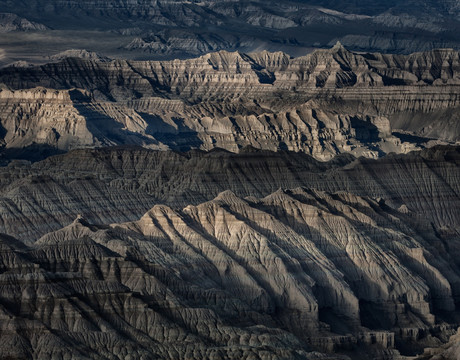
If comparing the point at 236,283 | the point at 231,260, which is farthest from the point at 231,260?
the point at 236,283

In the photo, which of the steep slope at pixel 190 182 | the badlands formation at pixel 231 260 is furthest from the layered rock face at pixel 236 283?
the steep slope at pixel 190 182

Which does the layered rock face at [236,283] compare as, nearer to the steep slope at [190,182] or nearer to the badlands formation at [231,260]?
the badlands formation at [231,260]

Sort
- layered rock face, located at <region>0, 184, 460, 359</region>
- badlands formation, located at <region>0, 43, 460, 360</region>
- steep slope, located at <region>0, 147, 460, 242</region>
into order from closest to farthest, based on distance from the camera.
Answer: layered rock face, located at <region>0, 184, 460, 359</region> → badlands formation, located at <region>0, 43, 460, 360</region> → steep slope, located at <region>0, 147, 460, 242</region>

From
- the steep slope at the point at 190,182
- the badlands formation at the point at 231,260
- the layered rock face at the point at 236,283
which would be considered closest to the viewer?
the layered rock face at the point at 236,283

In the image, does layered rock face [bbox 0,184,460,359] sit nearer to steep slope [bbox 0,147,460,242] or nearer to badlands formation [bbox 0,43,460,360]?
badlands formation [bbox 0,43,460,360]

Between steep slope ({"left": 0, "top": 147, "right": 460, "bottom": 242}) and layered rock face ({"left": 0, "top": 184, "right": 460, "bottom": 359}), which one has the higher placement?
steep slope ({"left": 0, "top": 147, "right": 460, "bottom": 242})

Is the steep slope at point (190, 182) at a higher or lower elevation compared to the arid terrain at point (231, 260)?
higher

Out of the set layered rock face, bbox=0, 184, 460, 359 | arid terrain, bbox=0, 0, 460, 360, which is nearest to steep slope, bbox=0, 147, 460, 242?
arid terrain, bbox=0, 0, 460, 360

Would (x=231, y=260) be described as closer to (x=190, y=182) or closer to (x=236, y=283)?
(x=236, y=283)

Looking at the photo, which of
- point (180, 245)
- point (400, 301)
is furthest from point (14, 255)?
point (400, 301)
